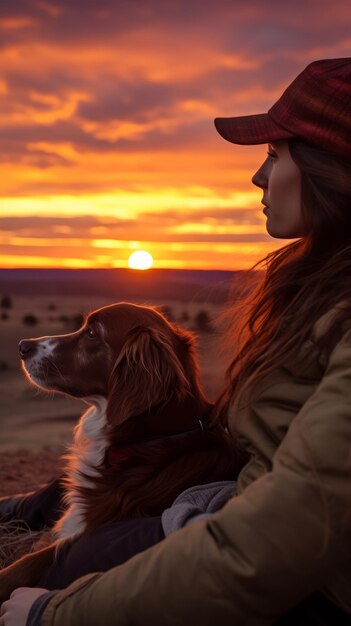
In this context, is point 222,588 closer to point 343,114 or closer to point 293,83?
point 343,114

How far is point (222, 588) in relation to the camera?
6.41ft

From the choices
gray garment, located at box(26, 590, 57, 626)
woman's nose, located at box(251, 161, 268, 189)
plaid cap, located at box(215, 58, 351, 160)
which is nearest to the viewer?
gray garment, located at box(26, 590, 57, 626)

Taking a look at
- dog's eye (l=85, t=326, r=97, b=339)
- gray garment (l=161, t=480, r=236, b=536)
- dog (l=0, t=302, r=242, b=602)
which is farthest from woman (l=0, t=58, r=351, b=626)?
dog's eye (l=85, t=326, r=97, b=339)

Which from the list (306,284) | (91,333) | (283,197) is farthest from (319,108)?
(91,333)

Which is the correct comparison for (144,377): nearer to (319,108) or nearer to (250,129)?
(250,129)

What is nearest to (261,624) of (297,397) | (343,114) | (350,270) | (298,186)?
(297,397)

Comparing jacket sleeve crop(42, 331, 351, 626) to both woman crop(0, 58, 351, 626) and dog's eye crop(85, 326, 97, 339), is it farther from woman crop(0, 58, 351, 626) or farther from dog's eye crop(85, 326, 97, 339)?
dog's eye crop(85, 326, 97, 339)

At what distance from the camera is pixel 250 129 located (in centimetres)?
288

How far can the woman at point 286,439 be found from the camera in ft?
6.29

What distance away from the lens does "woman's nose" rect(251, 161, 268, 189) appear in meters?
2.75

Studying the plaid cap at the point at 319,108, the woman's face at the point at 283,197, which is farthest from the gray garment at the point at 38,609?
the plaid cap at the point at 319,108

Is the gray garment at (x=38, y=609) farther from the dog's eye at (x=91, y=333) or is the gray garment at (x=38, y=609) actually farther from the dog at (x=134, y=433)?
the dog's eye at (x=91, y=333)

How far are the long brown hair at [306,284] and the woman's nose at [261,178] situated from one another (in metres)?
0.16

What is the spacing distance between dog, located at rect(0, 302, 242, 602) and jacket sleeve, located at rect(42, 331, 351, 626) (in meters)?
1.34
